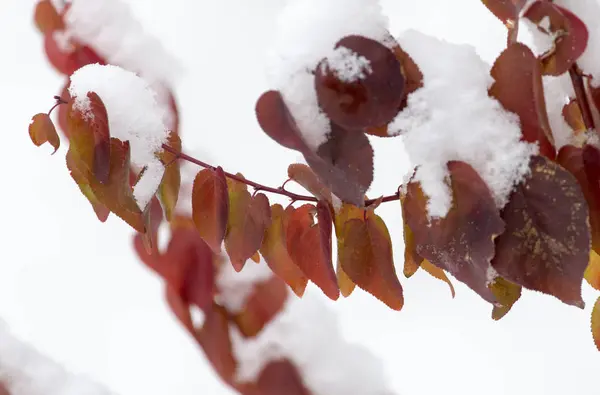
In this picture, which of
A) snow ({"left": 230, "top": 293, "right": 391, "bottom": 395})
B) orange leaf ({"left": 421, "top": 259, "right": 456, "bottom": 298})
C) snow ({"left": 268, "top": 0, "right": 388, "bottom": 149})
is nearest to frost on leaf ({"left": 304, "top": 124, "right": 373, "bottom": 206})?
snow ({"left": 268, "top": 0, "right": 388, "bottom": 149})

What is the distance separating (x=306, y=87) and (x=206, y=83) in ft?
3.25

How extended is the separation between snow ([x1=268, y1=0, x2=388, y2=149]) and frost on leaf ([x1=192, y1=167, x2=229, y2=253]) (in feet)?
0.21

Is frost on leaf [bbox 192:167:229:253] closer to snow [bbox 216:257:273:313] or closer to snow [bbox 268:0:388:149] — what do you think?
snow [bbox 268:0:388:149]

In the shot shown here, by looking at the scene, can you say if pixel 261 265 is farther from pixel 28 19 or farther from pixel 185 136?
pixel 28 19

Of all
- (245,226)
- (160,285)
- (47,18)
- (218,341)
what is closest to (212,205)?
(245,226)

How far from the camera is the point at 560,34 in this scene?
172 millimetres

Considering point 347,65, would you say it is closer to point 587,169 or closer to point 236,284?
point 587,169

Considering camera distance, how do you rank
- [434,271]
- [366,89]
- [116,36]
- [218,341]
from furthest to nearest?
[116,36], [218,341], [434,271], [366,89]

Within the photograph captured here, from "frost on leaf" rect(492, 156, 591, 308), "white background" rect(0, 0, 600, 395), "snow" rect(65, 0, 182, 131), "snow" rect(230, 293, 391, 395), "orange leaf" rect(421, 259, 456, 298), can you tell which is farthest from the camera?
"white background" rect(0, 0, 600, 395)

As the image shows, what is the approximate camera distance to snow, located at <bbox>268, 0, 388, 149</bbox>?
185 millimetres

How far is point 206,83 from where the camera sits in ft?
3.74

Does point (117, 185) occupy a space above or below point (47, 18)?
above

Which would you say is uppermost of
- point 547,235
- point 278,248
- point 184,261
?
point 547,235

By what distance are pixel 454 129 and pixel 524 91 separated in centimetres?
2
